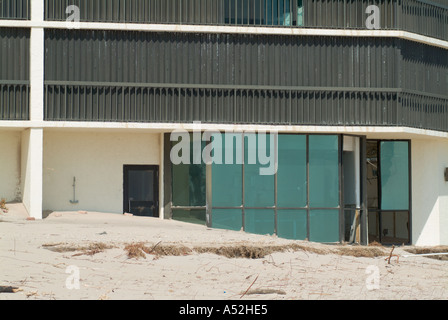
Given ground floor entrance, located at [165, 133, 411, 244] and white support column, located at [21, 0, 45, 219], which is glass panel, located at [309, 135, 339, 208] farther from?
white support column, located at [21, 0, 45, 219]

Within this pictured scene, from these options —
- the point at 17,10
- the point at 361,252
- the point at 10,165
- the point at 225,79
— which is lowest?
the point at 361,252

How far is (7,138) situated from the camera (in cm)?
3073

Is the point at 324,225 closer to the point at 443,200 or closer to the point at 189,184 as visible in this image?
the point at 189,184

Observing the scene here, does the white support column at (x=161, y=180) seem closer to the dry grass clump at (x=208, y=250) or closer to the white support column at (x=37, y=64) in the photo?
the white support column at (x=37, y=64)

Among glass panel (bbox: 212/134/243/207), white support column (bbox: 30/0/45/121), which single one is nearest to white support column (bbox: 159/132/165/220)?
glass panel (bbox: 212/134/243/207)

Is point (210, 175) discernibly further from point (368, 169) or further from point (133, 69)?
point (368, 169)

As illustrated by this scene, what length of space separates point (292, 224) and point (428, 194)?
628 centimetres

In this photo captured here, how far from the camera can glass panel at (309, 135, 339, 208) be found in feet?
100

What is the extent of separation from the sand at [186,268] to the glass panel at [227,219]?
8.67 ft

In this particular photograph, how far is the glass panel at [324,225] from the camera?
100 feet

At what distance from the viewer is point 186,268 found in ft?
69.2

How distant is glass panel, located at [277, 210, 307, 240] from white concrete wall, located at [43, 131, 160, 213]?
4636 mm

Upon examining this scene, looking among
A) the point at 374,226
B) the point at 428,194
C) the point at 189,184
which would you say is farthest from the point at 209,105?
the point at 428,194
